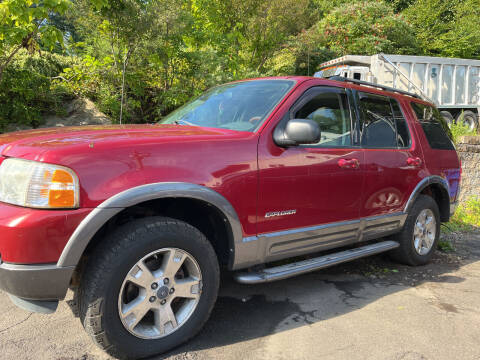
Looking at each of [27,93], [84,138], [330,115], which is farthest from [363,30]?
[84,138]

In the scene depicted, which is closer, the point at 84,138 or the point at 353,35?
the point at 84,138

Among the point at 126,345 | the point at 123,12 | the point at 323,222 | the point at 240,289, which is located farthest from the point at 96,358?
the point at 123,12

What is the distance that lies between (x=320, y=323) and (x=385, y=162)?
66.4 inches

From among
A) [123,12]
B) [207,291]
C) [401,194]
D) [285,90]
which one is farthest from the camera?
[123,12]

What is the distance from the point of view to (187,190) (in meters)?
2.31

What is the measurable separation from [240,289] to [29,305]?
72.3 inches

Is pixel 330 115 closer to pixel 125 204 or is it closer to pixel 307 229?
pixel 307 229

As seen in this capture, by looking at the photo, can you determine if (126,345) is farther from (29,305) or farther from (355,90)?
(355,90)

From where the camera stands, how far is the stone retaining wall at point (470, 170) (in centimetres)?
808

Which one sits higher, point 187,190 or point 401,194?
point 187,190

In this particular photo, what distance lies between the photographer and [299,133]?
2.66 meters

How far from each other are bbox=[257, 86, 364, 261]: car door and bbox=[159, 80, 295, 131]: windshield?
18cm

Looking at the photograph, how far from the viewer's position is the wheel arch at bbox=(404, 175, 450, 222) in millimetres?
4020

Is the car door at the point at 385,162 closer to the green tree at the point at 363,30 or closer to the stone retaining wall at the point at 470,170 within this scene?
the stone retaining wall at the point at 470,170
